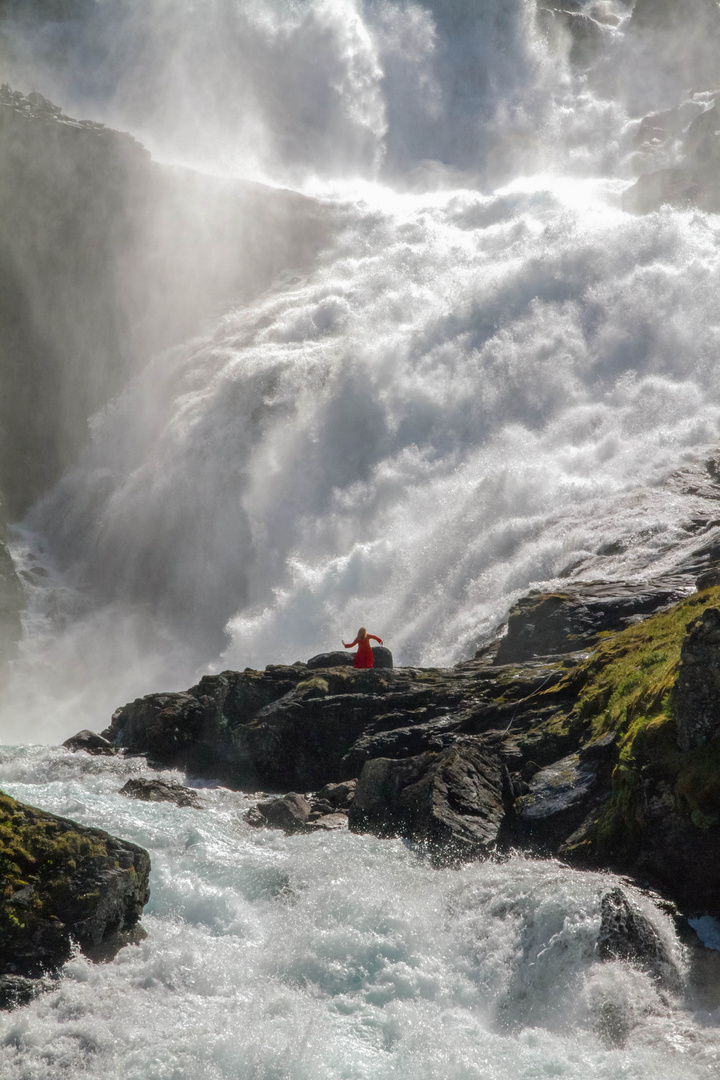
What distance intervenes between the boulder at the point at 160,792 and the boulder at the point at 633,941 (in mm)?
9813

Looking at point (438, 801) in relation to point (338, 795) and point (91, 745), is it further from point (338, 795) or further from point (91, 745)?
point (91, 745)

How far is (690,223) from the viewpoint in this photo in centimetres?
5066

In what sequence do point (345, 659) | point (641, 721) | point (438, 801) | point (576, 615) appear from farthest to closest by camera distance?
1. point (345, 659)
2. point (576, 615)
3. point (438, 801)
4. point (641, 721)

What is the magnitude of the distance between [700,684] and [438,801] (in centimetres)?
507

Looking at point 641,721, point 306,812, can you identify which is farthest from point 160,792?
point 641,721

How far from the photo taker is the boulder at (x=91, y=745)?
2420 centimetres

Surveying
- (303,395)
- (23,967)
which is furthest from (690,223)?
(23,967)

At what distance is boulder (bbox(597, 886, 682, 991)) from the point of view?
9.66m

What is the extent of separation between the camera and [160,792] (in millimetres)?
18297

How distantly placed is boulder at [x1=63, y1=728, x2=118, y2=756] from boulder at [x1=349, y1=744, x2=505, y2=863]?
10.8 metres

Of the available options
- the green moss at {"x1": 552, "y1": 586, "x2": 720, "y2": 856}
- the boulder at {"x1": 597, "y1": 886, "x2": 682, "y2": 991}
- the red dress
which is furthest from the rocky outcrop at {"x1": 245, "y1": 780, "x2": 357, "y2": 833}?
the boulder at {"x1": 597, "y1": 886, "x2": 682, "y2": 991}

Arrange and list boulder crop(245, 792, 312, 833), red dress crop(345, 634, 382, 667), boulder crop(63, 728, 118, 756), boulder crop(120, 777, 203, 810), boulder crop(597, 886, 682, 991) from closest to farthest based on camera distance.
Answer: boulder crop(597, 886, 682, 991) < boulder crop(245, 792, 312, 833) < boulder crop(120, 777, 203, 810) < red dress crop(345, 634, 382, 667) < boulder crop(63, 728, 118, 756)

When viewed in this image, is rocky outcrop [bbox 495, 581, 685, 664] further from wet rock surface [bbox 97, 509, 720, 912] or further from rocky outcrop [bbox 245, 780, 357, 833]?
rocky outcrop [bbox 245, 780, 357, 833]

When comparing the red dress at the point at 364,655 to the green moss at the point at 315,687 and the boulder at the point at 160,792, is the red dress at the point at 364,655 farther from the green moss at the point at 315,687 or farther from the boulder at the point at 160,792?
the boulder at the point at 160,792
